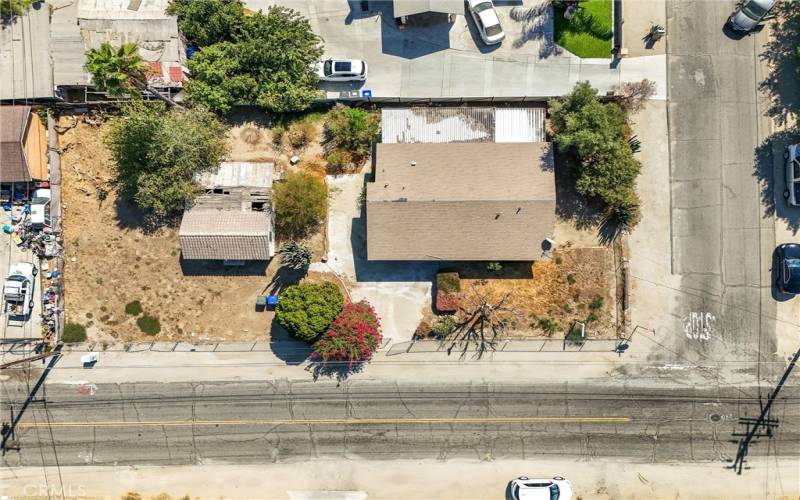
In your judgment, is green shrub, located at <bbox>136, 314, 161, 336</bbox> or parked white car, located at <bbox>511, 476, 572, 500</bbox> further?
green shrub, located at <bbox>136, 314, 161, 336</bbox>

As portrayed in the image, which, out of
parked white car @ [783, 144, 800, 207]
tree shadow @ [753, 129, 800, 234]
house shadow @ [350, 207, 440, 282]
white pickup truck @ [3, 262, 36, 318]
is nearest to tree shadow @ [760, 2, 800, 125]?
tree shadow @ [753, 129, 800, 234]

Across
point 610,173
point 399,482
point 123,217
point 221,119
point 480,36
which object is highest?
point 480,36

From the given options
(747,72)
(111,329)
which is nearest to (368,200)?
(111,329)

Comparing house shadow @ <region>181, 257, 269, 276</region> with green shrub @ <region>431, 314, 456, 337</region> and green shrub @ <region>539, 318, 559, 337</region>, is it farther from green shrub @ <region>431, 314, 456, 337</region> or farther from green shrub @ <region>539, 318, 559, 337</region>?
green shrub @ <region>539, 318, 559, 337</region>

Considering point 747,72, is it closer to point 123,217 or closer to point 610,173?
point 610,173

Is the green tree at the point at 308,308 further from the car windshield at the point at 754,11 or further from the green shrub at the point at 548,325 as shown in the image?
the car windshield at the point at 754,11

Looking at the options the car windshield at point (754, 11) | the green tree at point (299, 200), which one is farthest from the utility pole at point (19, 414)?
the car windshield at point (754, 11)

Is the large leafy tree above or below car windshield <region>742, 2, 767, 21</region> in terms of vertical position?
below
